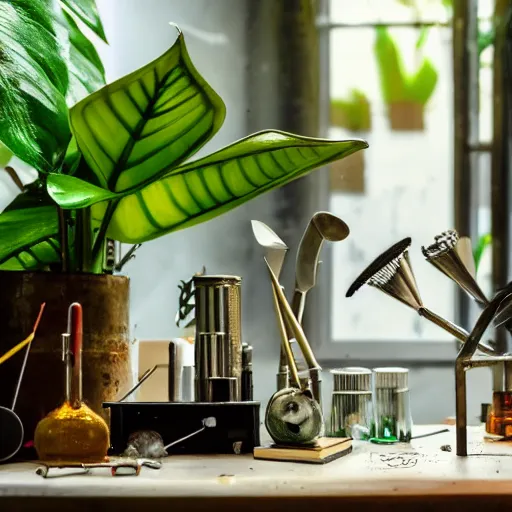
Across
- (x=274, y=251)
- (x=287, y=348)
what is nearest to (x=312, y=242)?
(x=274, y=251)

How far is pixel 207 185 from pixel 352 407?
341mm

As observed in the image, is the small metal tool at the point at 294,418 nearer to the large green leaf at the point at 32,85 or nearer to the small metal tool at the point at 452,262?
the small metal tool at the point at 452,262

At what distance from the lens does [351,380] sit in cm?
95

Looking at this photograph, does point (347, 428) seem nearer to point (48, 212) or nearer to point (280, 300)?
point (280, 300)

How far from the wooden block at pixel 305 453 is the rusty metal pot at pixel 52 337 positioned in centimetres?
18

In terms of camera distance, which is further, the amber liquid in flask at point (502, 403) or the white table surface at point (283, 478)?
the amber liquid in flask at point (502, 403)

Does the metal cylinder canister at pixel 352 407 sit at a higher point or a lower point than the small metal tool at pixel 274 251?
lower

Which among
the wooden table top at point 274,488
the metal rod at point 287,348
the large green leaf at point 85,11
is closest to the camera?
the wooden table top at point 274,488

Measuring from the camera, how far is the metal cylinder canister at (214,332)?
85 cm

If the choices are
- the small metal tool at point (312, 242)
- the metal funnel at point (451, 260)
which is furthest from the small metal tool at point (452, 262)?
the small metal tool at point (312, 242)

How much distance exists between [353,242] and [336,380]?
58cm

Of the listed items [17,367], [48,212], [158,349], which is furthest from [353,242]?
[17,367]

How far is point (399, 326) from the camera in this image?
1.50m

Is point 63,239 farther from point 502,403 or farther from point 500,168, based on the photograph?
point 500,168
